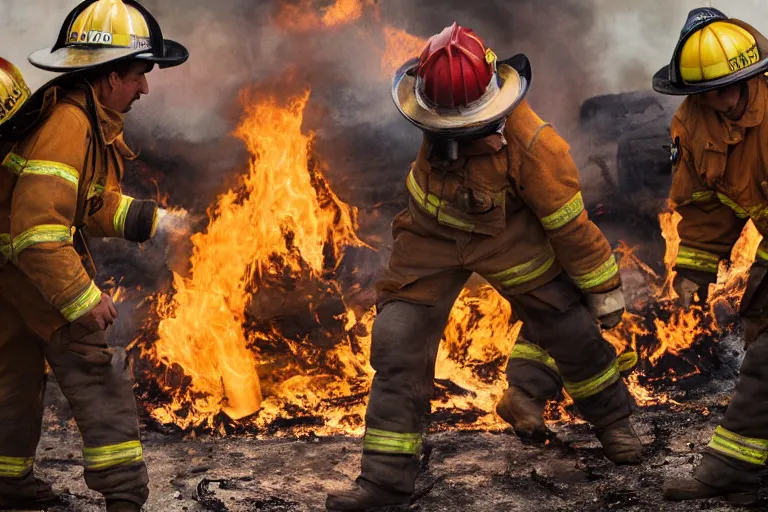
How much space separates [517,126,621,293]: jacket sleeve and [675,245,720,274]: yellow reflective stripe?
0.45m

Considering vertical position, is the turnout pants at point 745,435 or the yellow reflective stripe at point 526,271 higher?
the yellow reflective stripe at point 526,271

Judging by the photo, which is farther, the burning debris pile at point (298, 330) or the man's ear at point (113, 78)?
the burning debris pile at point (298, 330)

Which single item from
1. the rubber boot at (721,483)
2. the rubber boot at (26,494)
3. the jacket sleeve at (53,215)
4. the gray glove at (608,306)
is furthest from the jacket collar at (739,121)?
the rubber boot at (26,494)

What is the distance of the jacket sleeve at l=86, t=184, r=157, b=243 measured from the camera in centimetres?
498

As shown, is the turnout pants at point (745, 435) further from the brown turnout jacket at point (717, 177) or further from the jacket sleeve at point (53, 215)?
the jacket sleeve at point (53, 215)

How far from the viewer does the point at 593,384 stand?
17.3ft

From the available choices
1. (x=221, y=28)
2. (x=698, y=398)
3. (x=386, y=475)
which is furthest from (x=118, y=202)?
(x=698, y=398)

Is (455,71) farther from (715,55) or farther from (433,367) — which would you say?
(433,367)

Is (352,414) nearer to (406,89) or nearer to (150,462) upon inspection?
(150,462)

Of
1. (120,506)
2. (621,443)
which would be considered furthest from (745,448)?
(120,506)

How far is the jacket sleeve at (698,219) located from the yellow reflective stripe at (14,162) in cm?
307

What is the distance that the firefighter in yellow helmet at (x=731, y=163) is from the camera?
4.65 metres

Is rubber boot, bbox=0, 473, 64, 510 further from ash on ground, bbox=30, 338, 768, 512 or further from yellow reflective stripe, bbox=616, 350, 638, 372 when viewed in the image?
yellow reflective stripe, bbox=616, 350, 638, 372

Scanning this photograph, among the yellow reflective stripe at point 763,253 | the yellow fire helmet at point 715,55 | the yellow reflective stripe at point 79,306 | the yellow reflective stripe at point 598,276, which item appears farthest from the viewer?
the yellow reflective stripe at point 598,276
